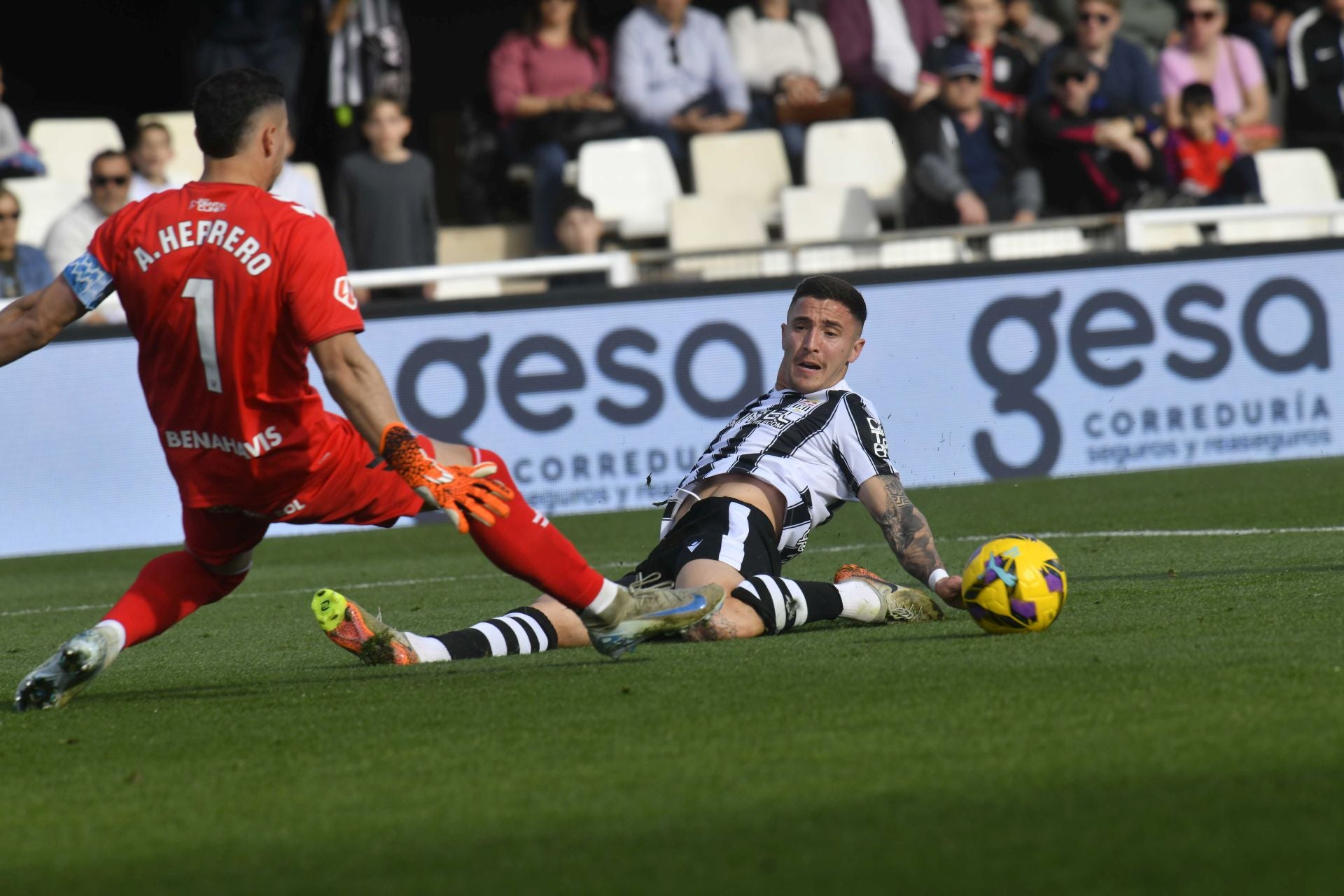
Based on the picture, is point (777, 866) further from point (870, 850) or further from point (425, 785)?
point (425, 785)

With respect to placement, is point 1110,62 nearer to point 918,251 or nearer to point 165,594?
point 918,251

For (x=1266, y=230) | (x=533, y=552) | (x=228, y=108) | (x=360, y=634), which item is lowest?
(x=1266, y=230)

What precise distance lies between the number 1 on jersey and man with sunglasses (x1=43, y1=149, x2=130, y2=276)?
26.2 feet

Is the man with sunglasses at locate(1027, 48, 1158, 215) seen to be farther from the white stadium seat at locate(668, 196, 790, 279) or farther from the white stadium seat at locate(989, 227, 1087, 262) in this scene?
the white stadium seat at locate(668, 196, 790, 279)

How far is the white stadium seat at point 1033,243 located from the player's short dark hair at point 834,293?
6.70 m

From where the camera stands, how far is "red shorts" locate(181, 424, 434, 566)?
5258 mm

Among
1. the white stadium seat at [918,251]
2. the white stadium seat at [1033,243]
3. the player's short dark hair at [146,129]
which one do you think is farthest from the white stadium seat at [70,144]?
Result: the white stadium seat at [1033,243]

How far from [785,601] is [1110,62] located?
1058 centimetres

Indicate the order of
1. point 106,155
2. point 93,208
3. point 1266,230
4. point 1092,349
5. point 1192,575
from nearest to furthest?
point 1192,575 → point 106,155 → point 93,208 → point 1092,349 → point 1266,230

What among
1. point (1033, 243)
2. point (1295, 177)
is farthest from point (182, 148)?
point (1295, 177)

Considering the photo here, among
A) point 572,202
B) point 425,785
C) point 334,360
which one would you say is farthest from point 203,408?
point 572,202

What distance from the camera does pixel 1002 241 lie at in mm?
13164

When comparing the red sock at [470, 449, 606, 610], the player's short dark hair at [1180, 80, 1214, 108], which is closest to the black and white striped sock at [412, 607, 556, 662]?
the red sock at [470, 449, 606, 610]

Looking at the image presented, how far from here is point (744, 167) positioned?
1506 centimetres
